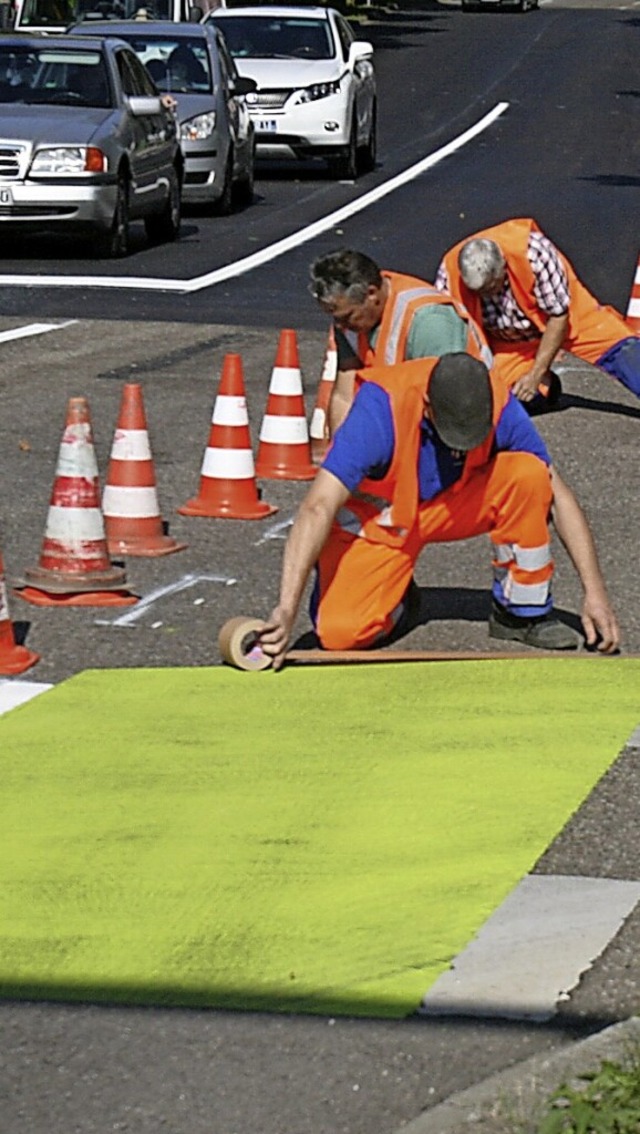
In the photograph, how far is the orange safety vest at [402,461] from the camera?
25.2 feet

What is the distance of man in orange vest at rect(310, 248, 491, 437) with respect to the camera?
27.1 feet

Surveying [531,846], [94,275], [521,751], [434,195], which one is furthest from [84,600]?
[434,195]

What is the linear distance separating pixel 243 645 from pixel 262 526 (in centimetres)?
248

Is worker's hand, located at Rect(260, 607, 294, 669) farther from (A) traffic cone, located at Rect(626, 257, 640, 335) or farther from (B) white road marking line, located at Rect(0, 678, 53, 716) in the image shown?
(A) traffic cone, located at Rect(626, 257, 640, 335)

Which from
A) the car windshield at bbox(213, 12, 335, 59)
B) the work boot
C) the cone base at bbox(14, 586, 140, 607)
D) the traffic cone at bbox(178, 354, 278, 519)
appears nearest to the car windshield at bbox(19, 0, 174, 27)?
the car windshield at bbox(213, 12, 335, 59)

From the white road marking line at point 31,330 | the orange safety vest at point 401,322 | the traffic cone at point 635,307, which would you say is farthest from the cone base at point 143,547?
the traffic cone at point 635,307

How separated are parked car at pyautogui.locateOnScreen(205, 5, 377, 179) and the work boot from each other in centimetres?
1913

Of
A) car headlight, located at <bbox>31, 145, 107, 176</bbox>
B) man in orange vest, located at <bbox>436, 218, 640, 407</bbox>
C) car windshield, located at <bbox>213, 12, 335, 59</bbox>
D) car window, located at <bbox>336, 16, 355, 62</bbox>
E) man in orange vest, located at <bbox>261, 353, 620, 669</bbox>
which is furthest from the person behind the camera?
car window, located at <bbox>336, 16, 355, 62</bbox>

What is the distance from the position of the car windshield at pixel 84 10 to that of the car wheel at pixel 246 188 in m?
4.86

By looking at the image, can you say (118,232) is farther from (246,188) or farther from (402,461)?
(402,461)

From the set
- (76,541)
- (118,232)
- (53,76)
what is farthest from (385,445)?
(53,76)

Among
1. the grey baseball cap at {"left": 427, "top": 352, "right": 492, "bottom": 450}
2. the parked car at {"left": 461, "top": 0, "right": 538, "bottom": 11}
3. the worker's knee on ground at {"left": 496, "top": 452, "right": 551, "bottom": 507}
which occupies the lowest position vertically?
the parked car at {"left": 461, "top": 0, "right": 538, "bottom": 11}

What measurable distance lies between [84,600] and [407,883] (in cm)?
323

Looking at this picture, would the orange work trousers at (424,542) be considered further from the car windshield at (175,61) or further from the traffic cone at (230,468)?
the car windshield at (175,61)
